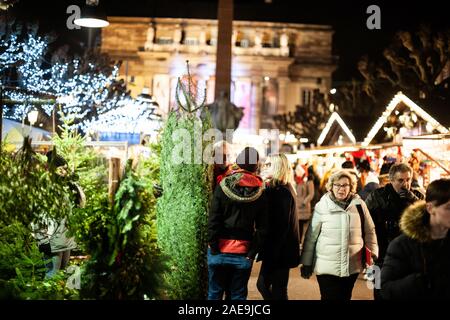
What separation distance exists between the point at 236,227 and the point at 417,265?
7.35 feet

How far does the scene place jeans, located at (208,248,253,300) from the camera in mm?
5668

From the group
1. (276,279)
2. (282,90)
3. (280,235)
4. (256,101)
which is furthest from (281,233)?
(256,101)

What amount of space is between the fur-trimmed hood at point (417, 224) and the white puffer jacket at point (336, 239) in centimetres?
167

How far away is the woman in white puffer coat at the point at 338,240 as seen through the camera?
5.40 metres

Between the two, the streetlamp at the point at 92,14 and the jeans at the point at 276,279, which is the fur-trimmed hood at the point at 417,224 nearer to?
the jeans at the point at 276,279

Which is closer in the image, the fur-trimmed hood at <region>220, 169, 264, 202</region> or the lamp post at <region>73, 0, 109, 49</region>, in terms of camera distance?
the fur-trimmed hood at <region>220, 169, 264, 202</region>

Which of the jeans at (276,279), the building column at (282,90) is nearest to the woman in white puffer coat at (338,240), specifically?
the jeans at (276,279)

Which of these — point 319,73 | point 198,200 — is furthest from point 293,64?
point 198,200

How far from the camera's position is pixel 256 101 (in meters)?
68.7

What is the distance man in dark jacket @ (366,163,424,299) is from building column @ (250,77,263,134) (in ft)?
202

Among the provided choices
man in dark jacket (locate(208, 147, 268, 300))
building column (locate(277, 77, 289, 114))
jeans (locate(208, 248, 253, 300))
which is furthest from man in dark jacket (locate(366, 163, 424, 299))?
building column (locate(277, 77, 289, 114))

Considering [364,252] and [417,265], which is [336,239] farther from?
[417,265]

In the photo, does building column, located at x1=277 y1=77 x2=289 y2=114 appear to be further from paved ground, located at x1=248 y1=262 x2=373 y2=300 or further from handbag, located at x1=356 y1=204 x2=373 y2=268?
handbag, located at x1=356 y1=204 x2=373 y2=268
